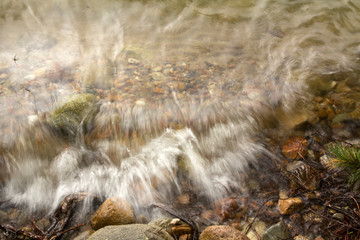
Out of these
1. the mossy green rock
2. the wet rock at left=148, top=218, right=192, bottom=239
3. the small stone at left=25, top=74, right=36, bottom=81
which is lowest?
the wet rock at left=148, top=218, right=192, bottom=239

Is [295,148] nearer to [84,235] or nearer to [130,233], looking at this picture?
[130,233]

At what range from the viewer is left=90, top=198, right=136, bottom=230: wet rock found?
2602 mm

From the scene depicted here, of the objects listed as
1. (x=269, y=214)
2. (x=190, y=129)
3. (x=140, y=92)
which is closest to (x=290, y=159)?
(x=269, y=214)

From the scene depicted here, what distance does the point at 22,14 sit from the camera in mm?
6055

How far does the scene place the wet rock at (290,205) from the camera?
2762 mm

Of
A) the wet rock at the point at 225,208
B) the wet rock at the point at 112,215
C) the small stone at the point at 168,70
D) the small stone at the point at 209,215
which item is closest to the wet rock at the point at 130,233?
the wet rock at the point at 112,215

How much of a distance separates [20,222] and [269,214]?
279 cm

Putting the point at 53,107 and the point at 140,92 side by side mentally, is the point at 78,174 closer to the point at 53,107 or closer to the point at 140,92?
the point at 53,107

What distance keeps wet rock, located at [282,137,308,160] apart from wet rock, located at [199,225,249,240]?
4.69 feet

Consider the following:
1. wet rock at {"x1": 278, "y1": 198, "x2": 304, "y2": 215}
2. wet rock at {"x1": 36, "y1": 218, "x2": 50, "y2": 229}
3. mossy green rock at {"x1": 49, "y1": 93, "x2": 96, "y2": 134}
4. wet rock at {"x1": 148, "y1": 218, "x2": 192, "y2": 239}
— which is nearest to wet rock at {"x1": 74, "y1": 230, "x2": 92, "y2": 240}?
wet rock at {"x1": 36, "y1": 218, "x2": 50, "y2": 229}

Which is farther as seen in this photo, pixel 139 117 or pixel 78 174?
pixel 139 117

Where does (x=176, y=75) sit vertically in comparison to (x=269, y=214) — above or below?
above

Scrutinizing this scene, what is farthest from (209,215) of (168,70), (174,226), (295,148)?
(168,70)

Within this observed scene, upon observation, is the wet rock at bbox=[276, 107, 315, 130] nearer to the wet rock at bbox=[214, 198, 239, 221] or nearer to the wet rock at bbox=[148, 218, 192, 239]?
the wet rock at bbox=[214, 198, 239, 221]
